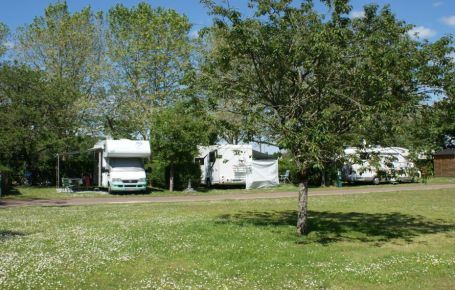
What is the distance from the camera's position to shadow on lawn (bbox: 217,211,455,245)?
1133 cm

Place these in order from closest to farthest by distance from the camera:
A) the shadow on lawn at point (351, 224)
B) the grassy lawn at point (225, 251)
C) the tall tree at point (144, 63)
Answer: the grassy lawn at point (225, 251) < the shadow on lawn at point (351, 224) < the tall tree at point (144, 63)

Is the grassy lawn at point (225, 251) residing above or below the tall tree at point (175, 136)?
below

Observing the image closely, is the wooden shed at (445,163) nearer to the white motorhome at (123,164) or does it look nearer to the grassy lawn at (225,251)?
the white motorhome at (123,164)

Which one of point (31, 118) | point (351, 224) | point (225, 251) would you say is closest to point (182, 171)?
point (31, 118)

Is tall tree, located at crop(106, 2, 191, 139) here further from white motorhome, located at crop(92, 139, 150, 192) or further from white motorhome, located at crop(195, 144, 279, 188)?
white motorhome, located at crop(92, 139, 150, 192)

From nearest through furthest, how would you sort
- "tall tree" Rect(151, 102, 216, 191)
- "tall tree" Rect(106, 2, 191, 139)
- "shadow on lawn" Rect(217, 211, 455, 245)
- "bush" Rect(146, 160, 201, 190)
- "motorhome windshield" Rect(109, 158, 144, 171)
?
"shadow on lawn" Rect(217, 211, 455, 245) → "motorhome windshield" Rect(109, 158, 144, 171) → "tall tree" Rect(151, 102, 216, 191) → "bush" Rect(146, 160, 201, 190) → "tall tree" Rect(106, 2, 191, 139)

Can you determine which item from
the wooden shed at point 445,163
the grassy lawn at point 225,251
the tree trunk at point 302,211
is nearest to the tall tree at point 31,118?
the grassy lawn at point 225,251

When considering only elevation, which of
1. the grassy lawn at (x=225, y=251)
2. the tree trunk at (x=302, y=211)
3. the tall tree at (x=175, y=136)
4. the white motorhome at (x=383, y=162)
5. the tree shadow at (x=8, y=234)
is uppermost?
the tall tree at (x=175, y=136)

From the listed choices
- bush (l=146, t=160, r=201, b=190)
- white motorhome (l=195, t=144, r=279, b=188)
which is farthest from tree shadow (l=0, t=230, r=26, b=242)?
white motorhome (l=195, t=144, r=279, b=188)

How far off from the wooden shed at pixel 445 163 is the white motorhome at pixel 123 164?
1225 inches

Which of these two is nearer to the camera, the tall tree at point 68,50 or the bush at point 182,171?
the bush at point 182,171

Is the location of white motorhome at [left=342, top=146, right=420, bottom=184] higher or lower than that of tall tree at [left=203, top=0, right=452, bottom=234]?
lower

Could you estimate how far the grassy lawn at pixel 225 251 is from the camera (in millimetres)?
7289

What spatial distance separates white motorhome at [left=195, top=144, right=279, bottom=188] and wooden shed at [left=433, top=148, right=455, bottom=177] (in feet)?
73.8
